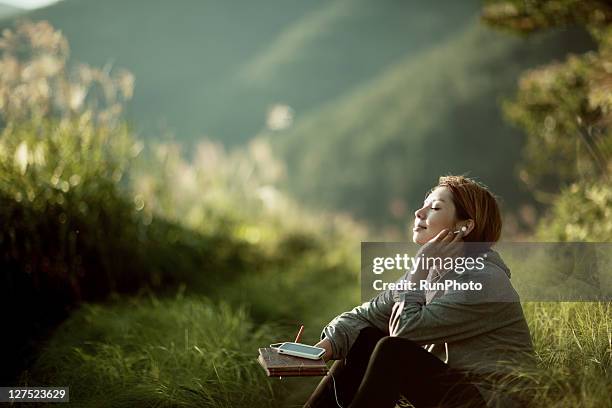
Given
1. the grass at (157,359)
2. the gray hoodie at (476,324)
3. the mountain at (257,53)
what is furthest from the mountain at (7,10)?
the mountain at (257,53)

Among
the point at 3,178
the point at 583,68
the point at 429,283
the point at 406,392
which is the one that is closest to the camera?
the point at 406,392

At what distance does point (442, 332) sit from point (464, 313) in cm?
10

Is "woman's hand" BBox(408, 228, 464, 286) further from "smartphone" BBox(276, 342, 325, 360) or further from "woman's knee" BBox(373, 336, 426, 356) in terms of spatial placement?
"smartphone" BBox(276, 342, 325, 360)

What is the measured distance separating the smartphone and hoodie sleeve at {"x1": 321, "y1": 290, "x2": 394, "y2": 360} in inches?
6.2

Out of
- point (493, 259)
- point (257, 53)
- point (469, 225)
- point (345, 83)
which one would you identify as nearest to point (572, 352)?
point (493, 259)

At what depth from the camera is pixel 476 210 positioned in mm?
2289

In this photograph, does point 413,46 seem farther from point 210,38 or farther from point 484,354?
point 484,354

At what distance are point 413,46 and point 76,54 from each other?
938cm

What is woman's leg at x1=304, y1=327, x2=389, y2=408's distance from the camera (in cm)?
222

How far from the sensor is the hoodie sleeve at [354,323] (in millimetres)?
2264

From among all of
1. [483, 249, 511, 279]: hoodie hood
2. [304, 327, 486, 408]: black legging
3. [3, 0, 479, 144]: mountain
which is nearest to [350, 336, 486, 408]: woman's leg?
[304, 327, 486, 408]: black legging

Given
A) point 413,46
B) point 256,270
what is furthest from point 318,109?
point 256,270

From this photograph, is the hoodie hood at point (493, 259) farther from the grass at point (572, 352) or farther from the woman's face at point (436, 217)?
the grass at point (572, 352)

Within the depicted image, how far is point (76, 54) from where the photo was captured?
962cm
